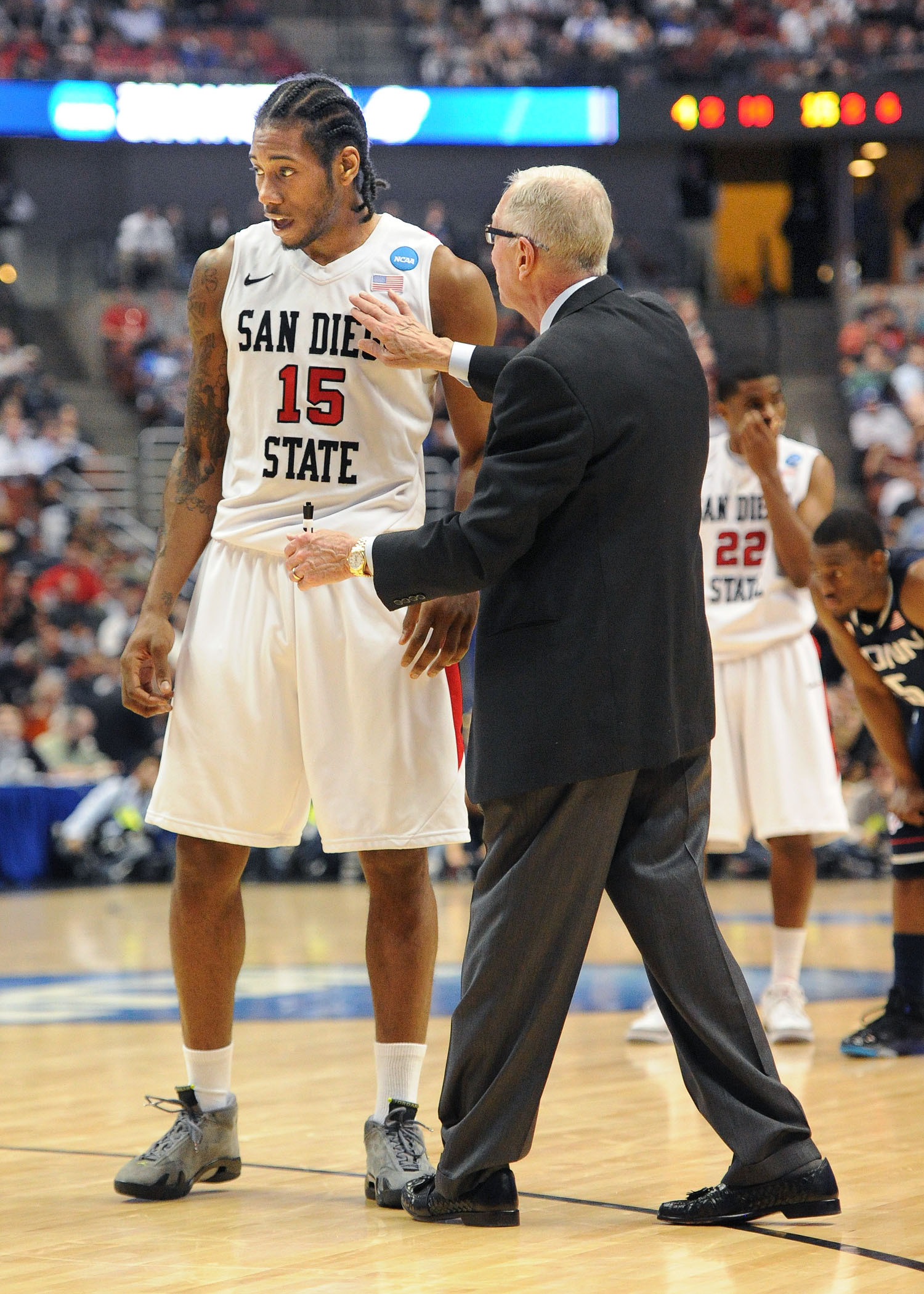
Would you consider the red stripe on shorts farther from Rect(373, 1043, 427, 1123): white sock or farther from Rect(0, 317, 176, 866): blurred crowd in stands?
Rect(0, 317, 176, 866): blurred crowd in stands

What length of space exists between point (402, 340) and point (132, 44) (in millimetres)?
18581

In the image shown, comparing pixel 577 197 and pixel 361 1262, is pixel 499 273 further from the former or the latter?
pixel 361 1262

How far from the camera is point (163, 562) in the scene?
383 cm

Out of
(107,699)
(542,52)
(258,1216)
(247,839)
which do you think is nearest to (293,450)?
(247,839)

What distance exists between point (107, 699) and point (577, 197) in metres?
9.68

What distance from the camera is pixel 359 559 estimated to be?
3.28m

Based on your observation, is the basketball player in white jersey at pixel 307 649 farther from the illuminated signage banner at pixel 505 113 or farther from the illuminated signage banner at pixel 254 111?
the illuminated signage banner at pixel 505 113

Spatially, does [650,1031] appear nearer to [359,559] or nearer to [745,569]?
[745,569]

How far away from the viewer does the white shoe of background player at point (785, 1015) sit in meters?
5.56

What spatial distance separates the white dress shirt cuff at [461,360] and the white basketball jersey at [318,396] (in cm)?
32

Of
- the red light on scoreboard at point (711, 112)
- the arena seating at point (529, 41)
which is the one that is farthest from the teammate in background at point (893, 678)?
the arena seating at point (529, 41)

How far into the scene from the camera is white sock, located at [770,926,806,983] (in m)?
5.71

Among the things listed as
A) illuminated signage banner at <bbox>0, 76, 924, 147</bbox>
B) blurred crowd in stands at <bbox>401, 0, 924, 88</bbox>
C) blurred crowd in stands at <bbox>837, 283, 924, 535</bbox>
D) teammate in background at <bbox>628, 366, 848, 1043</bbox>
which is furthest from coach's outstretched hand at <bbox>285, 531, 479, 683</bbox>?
blurred crowd in stands at <bbox>401, 0, 924, 88</bbox>

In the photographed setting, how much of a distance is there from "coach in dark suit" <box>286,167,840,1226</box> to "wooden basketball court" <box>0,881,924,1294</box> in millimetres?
188
